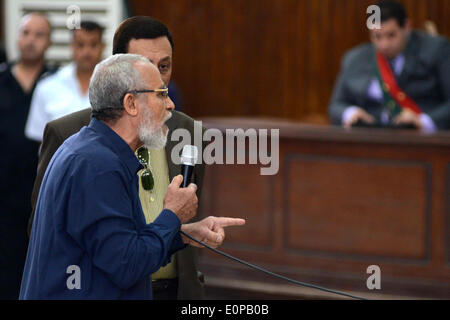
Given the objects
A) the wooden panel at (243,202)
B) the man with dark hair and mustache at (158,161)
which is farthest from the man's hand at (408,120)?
the man with dark hair and mustache at (158,161)

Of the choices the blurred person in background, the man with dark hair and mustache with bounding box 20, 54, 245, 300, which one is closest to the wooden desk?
the blurred person in background

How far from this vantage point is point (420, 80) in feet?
17.1

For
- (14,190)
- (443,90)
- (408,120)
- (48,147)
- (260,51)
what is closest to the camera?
(48,147)

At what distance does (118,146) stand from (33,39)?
324 centimetres

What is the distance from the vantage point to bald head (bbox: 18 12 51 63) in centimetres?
517

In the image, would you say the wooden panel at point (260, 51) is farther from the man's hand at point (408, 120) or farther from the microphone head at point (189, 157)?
the microphone head at point (189, 157)

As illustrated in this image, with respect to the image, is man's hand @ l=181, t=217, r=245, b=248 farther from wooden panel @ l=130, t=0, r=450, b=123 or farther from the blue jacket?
wooden panel @ l=130, t=0, r=450, b=123

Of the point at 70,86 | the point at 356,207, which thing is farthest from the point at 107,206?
the point at 356,207

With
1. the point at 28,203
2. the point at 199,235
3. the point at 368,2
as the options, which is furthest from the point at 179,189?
the point at 368,2

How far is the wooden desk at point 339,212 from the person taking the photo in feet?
16.1

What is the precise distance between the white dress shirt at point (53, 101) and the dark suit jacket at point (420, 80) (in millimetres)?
1763

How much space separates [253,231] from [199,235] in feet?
9.74

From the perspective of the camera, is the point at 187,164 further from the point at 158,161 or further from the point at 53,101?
the point at 53,101
